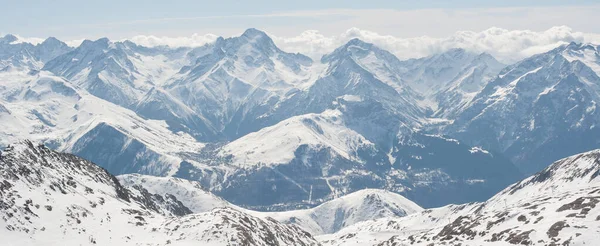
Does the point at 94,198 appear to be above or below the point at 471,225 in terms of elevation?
below

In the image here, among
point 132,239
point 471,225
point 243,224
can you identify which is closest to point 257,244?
point 243,224

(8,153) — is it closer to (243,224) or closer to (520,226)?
(243,224)

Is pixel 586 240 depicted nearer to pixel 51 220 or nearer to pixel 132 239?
pixel 132 239

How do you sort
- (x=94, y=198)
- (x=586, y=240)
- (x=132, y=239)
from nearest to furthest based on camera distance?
(x=586, y=240)
(x=132, y=239)
(x=94, y=198)

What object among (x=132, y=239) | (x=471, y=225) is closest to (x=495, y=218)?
(x=471, y=225)

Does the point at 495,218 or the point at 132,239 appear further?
the point at 495,218

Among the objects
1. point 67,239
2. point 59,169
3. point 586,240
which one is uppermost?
point 586,240

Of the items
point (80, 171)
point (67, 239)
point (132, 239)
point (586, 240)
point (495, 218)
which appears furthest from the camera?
point (80, 171)
